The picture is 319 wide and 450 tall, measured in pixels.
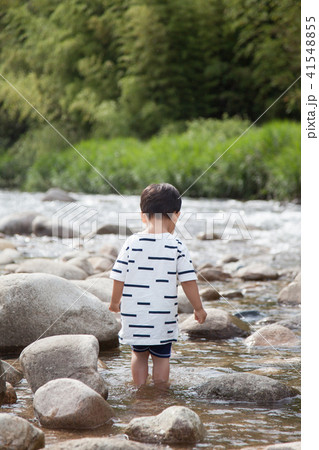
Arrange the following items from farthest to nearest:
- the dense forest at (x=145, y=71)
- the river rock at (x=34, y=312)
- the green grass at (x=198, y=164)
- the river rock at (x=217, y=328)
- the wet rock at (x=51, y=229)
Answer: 1. the dense forest at (x=145, y=71)
2. the green grass at (x=198, y=164)
3. the wet rock at (x=51, y=229)
4. the river rock at (x=217, y=328)
5. the river rock at (x=34, y=312)

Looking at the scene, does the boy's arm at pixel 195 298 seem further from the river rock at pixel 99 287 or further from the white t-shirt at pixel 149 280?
the river rock at pixel 99 287

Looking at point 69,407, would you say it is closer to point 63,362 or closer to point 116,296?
point 63,362

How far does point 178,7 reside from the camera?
2252 cm

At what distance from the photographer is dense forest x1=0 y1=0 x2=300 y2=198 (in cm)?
2175

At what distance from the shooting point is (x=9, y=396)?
8.52 feet

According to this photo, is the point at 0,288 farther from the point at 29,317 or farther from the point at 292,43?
the point at 292,43

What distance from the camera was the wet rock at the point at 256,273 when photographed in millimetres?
6055

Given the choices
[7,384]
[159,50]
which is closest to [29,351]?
[7,384]

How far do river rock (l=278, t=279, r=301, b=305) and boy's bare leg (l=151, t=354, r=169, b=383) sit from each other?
2.16m

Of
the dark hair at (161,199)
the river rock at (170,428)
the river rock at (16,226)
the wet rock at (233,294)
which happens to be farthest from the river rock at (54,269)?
the river rock at (16,226)

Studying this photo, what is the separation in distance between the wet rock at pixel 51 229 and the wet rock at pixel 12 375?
627 cm

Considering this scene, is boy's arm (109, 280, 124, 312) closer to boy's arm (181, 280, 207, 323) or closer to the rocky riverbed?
the rocky riverbed

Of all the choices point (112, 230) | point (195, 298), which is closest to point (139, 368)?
point (195, 298)

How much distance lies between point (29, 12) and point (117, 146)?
13.5 metres
